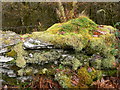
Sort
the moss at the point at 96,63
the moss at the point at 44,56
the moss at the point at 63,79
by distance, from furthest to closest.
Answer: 1. the moss at the point at 96,63
2. the moss at the point at 44,56
3. the moss at the point at 63,79

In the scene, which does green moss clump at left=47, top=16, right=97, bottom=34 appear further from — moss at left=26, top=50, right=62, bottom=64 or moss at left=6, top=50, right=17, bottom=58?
moss at left=6, top=50, right=17, bottom=58

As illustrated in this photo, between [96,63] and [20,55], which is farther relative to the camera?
[96,63]

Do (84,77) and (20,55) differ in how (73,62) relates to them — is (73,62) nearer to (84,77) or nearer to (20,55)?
(84,77)

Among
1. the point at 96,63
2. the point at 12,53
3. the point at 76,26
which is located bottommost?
the point at 96,63

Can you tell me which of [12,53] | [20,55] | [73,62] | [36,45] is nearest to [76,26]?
[73,62]

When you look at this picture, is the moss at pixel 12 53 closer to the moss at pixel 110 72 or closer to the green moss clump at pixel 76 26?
the green moss clump at pixel 76 26

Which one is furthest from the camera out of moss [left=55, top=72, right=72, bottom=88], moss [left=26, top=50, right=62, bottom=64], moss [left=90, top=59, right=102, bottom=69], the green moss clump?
the green moss clump

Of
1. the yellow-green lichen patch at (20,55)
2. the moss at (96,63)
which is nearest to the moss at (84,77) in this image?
the moss at (96,63)

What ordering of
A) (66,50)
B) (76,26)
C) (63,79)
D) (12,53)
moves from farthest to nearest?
(76,26) < (66,50) < (12,53) < (63,79)

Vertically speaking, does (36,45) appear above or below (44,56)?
above

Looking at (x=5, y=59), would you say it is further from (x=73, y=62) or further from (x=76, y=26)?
(x=76, y=26)

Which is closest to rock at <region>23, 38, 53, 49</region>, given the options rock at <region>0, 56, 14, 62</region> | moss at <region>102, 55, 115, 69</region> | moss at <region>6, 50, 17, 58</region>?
moss at <region>6, 50, 17, 58</region>

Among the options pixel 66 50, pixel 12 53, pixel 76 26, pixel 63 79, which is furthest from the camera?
pixel 76 26

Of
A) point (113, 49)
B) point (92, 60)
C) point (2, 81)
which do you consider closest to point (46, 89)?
point (2, 81)
